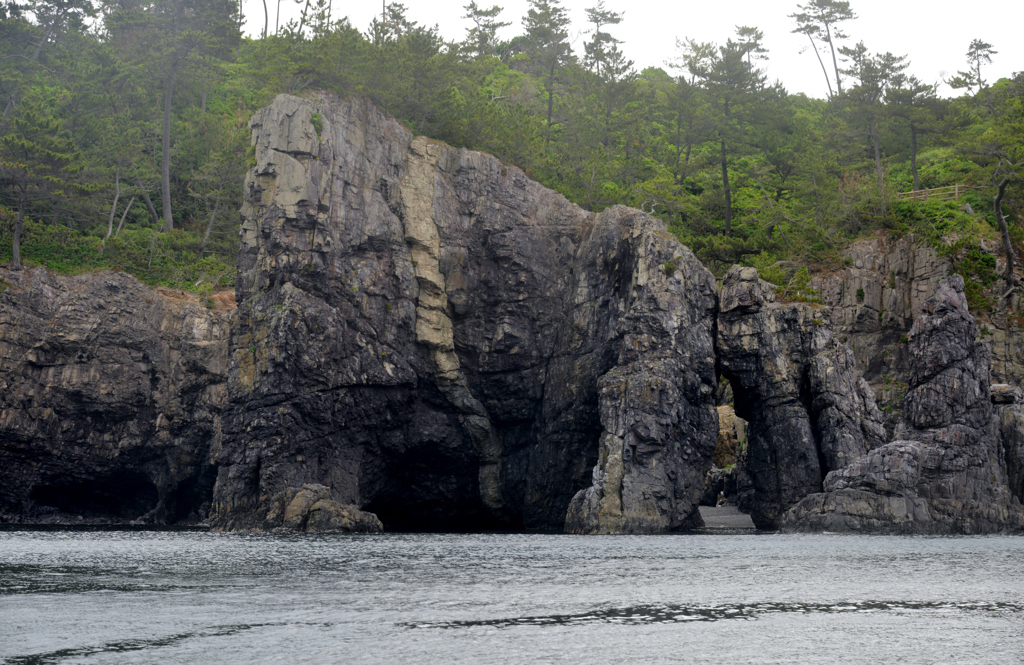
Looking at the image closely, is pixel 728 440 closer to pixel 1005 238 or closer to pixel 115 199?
pixel 1005 238

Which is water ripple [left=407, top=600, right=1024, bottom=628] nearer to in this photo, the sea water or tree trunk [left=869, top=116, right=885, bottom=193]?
the sea water

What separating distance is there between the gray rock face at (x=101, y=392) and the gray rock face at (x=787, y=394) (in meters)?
32.4

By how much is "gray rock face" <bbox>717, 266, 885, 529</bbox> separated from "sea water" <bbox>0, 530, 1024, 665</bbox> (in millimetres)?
14235

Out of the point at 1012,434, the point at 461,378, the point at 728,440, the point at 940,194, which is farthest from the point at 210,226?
the point at 940,194

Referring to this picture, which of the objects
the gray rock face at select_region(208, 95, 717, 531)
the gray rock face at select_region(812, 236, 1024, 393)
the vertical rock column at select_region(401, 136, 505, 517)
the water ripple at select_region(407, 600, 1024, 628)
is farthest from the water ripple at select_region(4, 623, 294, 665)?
the gray rock face at select_region(812, 236, 1024, 393)

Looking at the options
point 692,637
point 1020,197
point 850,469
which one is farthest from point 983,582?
point 1020,197

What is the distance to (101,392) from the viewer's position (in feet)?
161

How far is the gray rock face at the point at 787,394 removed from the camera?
45.8 m

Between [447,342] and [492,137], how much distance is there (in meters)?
16.6

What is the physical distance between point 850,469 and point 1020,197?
98.1 ft

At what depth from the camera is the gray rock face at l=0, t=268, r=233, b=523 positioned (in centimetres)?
4784

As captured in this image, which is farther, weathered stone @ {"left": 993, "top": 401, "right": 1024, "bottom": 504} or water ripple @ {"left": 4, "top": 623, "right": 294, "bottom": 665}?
weathered stone @ {"left": 993, "top": 401, "right": 1024, "bottom": 504}

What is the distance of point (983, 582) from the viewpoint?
21312mm

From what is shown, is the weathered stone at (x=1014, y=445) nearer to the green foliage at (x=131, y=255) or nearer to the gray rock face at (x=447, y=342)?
the gray rock face at (x=447, y=342)
